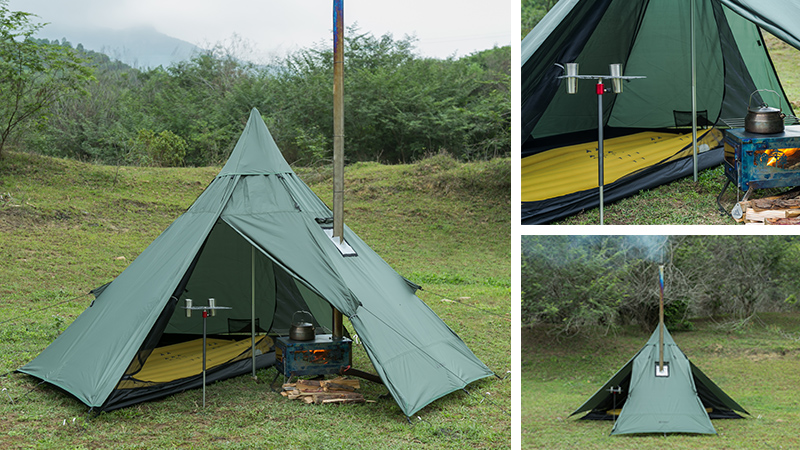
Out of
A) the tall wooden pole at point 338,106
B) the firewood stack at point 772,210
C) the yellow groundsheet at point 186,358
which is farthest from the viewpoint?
the yellow groundsheet at point 186,358

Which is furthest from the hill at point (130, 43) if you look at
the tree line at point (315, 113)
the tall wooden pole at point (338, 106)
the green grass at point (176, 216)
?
the tall wooden pole at point (338, 106)

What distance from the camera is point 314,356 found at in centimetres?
535

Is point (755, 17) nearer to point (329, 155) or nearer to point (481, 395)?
point (481, 395)

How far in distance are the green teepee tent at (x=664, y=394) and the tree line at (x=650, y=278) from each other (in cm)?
331

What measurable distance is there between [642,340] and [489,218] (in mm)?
4587

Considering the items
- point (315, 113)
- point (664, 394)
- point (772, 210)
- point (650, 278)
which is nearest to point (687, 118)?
point (772, 210)

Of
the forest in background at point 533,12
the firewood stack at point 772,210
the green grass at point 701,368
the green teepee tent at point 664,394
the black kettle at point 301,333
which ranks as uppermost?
the forest in background at point 533,12

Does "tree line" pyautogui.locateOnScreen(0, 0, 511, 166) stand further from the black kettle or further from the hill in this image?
the black kettle

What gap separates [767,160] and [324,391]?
3606mm

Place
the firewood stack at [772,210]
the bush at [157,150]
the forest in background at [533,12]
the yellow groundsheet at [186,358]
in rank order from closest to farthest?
the firewood stack at [772,210] → the yellow groundsheet at [186,358] → the forest in background at [533,12] → the bush at [157,150]

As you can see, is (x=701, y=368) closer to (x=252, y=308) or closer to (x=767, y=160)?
(x=767, y=160)

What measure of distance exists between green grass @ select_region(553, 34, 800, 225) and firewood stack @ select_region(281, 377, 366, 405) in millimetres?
2020

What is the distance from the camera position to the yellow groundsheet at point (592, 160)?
526 centimetres

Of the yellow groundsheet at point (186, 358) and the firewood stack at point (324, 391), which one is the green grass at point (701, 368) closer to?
the firewood stack at point (324, 391)
